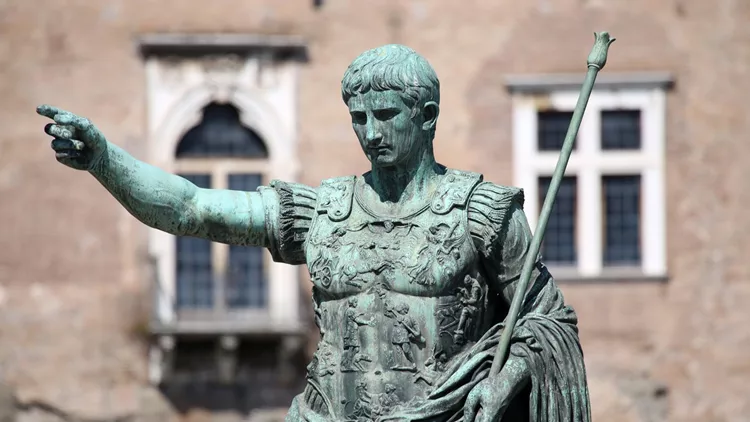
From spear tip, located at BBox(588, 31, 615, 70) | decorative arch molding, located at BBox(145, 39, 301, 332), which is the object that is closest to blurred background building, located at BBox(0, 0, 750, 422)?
decorative arch molding, located at BBox(145, 39, 301, 332)

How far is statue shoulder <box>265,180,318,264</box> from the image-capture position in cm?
841

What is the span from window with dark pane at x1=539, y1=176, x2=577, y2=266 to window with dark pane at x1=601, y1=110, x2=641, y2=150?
0.59 meters

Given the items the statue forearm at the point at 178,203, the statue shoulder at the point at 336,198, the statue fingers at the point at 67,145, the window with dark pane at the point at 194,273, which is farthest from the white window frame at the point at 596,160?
the statue fingers at the point at 67,145

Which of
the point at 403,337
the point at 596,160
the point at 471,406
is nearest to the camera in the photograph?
the point at 471,406

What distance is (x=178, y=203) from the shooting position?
8250 mm

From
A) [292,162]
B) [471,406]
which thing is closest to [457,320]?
[471,406]

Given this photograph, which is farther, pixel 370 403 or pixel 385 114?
pixel 385 114

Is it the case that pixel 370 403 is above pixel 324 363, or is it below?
below

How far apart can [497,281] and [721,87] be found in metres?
20.7

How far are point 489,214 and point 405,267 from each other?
0.32 metres

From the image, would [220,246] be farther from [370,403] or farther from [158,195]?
[370,403]

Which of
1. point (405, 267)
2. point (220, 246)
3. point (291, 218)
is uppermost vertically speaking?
point (220, 246)

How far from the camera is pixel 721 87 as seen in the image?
94.0 feet

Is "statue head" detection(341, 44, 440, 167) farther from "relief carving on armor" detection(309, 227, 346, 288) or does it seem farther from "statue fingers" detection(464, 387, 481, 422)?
"statue fingers" detection(464, 387, 481, 422)
